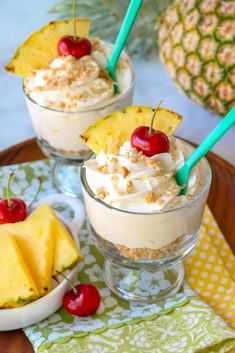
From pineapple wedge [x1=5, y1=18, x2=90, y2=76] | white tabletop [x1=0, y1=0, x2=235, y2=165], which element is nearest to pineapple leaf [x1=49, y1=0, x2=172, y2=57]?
white tabletop [x1=0, y1=0, x2=235, y2=165]

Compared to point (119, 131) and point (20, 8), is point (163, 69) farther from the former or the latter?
point (119, 131)

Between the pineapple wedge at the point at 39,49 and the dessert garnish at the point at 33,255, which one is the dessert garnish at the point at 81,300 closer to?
the dessert garnish at the point at 33,255

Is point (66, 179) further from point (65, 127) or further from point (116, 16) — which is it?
point (116, 16)

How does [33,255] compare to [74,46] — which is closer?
[33,255]

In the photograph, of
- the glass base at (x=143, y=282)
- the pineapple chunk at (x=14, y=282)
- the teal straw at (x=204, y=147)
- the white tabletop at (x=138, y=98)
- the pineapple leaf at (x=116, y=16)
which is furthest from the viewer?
the pineapple leaf at (x=116, y=16)

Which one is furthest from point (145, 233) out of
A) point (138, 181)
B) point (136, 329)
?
point (136, 329)

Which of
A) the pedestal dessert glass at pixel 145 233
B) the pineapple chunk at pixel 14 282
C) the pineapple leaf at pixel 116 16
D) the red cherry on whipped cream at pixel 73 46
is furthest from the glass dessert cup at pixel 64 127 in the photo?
the pineapple leaf at pixel 116 16

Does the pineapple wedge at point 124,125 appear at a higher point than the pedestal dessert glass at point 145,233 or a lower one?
higher
